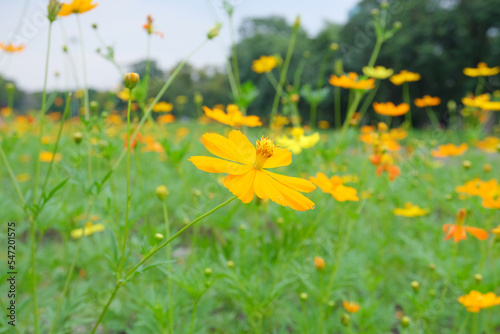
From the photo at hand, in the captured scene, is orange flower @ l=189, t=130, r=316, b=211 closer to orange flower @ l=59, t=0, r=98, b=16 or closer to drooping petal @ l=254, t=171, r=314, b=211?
drooping petal @ l=254, t=171, r=314, b=211

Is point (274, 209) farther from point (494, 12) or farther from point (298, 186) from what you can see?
point (494, 12)

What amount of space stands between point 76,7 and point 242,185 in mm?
526

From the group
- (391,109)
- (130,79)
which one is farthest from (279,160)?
(391,109)

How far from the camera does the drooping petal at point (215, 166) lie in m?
0.49

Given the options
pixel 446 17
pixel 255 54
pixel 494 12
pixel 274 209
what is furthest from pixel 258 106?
pixel 274 209

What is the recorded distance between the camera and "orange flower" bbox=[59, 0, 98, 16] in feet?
2.28

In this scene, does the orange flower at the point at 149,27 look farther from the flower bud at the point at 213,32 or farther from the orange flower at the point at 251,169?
the orange flower at the point at 251,169

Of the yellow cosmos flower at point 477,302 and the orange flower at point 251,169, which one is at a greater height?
the orange flower at point 251,169

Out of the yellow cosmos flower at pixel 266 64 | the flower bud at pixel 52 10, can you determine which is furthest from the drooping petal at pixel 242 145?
the yellow cosmos flower at pixel 266 64

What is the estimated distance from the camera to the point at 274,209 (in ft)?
4.45

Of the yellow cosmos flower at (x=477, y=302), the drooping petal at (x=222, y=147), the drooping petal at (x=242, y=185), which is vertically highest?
the drooping petal at (x=222, y=147)

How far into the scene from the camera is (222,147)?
0.53 metres

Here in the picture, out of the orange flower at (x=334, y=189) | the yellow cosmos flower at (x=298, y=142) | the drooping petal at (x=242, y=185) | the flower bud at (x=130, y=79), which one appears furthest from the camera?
the yellow cosmos flower at (x=298, y=142)

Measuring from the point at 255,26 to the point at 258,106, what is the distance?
357 inches
